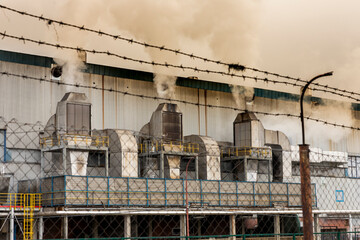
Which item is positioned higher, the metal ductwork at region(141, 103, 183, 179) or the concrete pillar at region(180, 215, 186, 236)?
the metal ductwork at region(141, 103, 183, 179)

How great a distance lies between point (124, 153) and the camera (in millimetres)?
41125

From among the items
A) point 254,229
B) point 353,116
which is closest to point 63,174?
point 254,229

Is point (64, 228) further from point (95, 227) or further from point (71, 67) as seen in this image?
point (71, 67)

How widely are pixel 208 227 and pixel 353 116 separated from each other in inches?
894

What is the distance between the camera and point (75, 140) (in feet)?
129

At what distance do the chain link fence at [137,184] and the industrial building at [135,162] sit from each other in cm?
8

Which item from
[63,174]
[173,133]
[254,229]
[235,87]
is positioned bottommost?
[254,229]

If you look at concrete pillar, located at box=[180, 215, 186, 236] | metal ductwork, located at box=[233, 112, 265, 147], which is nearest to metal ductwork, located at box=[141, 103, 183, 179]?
concrete pillar, located at box=[180, 215, 186, 236]

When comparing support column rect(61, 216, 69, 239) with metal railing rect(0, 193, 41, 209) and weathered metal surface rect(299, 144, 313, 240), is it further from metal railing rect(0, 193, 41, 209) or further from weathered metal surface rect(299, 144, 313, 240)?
weathered metal surface rect(299, 144, 313, 240)

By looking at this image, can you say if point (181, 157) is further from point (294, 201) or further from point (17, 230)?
point (17, 230)

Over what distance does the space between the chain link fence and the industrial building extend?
0.25ft

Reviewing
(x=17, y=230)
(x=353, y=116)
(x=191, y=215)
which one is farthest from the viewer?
(x=353, y=116)

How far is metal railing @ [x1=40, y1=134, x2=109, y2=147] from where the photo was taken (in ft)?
129

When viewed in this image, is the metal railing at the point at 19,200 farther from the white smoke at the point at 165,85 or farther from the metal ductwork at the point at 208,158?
the white smoke at the point at 165,85
